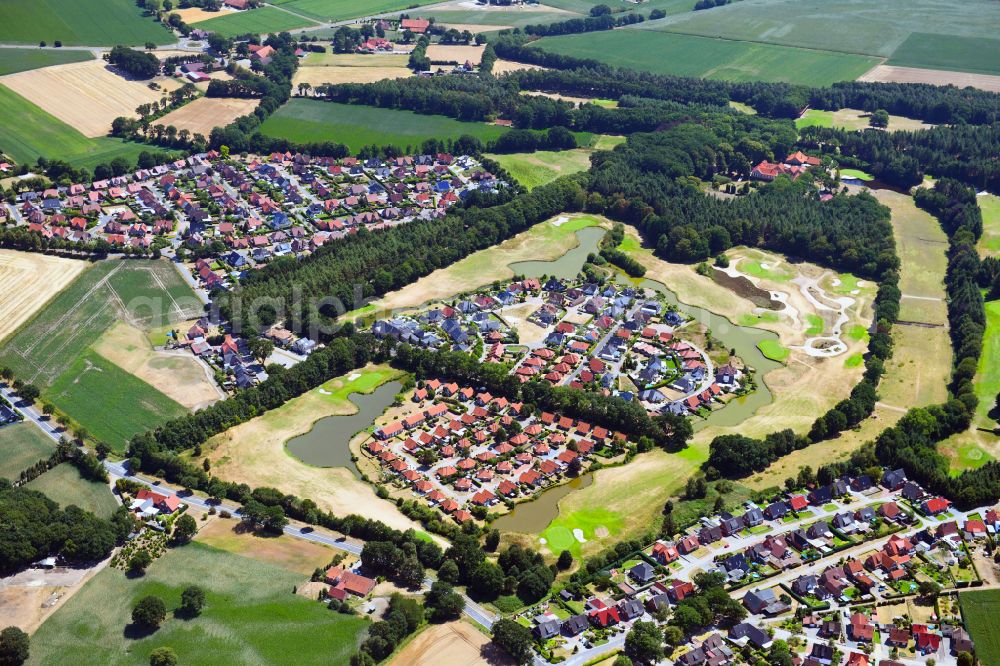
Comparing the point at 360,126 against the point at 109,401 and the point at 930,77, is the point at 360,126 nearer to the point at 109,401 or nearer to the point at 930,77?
the point at 109,401

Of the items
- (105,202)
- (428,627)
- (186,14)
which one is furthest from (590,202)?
(186,14)

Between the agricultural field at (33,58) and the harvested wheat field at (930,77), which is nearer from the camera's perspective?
the agricultural field at (33,58)

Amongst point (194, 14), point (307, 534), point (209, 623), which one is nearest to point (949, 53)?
point (194, 14)

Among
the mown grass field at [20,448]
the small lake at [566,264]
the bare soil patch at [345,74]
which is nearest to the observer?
the mown grass field at [20,448]

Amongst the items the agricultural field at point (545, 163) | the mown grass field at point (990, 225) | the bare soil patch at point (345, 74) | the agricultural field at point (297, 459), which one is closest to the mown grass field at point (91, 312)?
the agricultural field at point (297, 459)

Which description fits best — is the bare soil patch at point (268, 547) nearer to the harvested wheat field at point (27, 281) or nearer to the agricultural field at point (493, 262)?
the agricultural field at point (493, 262)

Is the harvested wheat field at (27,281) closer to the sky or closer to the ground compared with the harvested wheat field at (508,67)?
closer to the ground

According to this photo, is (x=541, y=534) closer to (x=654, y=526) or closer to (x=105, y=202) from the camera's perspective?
(x=654, y=526)
